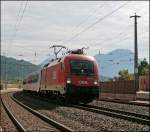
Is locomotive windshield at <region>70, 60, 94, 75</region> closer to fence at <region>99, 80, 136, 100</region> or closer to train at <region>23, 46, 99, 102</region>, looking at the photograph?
train at <region>23, 46, 99, 102</region>

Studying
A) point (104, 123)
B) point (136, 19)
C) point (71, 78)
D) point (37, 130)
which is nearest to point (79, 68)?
point (71, 78)

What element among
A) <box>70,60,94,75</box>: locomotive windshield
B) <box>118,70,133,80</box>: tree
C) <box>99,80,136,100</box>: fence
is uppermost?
<box>118,70,133,80</box>: tree

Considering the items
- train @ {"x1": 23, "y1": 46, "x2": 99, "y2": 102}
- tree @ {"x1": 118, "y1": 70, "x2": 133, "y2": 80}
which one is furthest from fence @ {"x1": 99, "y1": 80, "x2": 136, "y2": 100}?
tree @ {"x1": 118, "y1": 70, "x2": 133, "y2": 80}

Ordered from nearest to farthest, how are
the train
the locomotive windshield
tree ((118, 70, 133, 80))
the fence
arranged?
the train
the locomotive windshield
the fence
tree ((118, 70, 133, 80))

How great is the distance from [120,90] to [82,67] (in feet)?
61.1

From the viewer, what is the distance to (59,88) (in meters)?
26.8

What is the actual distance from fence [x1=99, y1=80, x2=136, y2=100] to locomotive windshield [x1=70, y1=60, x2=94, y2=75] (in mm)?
11655

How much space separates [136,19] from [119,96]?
30.8 ft

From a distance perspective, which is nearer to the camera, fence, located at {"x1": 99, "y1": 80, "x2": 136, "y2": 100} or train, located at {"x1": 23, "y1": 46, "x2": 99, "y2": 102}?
train, located at {"x1": 23, "y1": 46, "x2": 99, "y2": 102}

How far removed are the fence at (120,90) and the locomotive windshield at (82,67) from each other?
38.2 feet

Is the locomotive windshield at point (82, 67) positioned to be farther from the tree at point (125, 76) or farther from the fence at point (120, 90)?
the tree at point (125, 76)

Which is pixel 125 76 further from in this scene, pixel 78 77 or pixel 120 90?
pixel 78 77

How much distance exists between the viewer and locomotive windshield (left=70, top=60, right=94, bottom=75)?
25.9m

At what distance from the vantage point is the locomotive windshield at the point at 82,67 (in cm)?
2595
